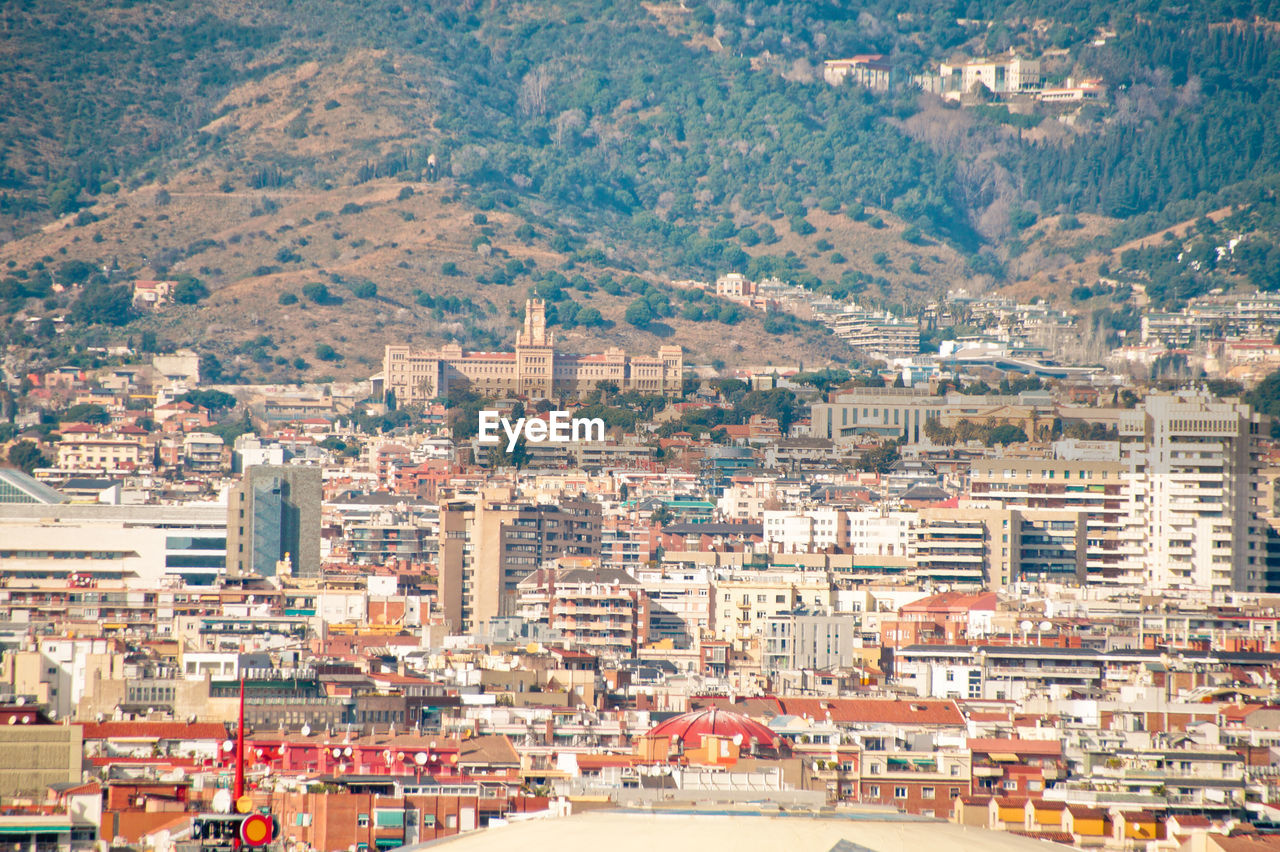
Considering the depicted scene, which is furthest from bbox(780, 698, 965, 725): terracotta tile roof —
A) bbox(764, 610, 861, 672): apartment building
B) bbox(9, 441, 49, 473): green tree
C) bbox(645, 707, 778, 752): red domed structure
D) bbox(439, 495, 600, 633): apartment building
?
bbox(9, 441, 49, 473): green tree

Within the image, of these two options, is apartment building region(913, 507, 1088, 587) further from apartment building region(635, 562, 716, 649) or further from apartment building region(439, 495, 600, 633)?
apartment building region(439, 495, 600, 633)

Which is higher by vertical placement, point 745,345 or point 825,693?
point 745,345

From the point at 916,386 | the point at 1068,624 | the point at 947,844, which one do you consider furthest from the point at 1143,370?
the point at 947,844

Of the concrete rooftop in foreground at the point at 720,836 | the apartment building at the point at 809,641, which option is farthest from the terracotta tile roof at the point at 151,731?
the apartment building at the point at 809,641

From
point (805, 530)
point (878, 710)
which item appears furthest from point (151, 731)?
point (805, 530)

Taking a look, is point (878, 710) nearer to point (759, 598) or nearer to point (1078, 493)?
point (759, 598)

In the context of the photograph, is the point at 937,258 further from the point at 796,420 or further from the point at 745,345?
the point at 796,420

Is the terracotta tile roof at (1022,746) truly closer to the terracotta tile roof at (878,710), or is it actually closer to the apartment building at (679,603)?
the terracotta tile roof at (878,710)
